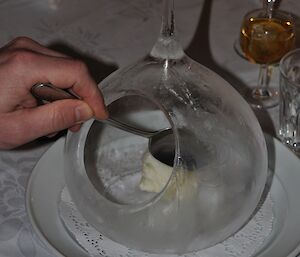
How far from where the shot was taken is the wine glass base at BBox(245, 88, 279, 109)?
0.83 metres

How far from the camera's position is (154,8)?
1013 millimetres

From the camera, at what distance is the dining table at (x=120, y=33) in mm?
818

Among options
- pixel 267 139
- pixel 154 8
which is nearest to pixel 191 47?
pixel 154 8

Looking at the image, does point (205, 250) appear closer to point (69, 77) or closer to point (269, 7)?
point (69, 77)

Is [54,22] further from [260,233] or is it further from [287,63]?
[260,233]

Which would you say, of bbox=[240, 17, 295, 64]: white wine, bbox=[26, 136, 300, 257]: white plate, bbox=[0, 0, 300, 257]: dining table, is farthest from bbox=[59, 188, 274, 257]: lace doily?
bbox=[240, 17, 295, 64]: white wine

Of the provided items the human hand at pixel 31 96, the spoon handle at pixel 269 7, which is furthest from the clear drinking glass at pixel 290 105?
the human hand at pixel 31 96

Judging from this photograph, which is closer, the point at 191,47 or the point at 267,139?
the point at 267,139

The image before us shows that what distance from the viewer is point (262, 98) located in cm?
84

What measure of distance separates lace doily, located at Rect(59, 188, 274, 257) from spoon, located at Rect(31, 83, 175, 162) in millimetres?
85

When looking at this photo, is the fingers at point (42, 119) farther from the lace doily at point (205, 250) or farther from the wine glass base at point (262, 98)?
the wine glass base at point (262, 98)

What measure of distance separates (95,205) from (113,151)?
13cm

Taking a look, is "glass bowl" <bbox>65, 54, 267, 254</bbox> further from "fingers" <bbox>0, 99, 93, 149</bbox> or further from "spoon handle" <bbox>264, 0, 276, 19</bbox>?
"spoon handle" <bbox>264, 0, 276, 19</bbox>

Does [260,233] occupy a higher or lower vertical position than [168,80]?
lower
